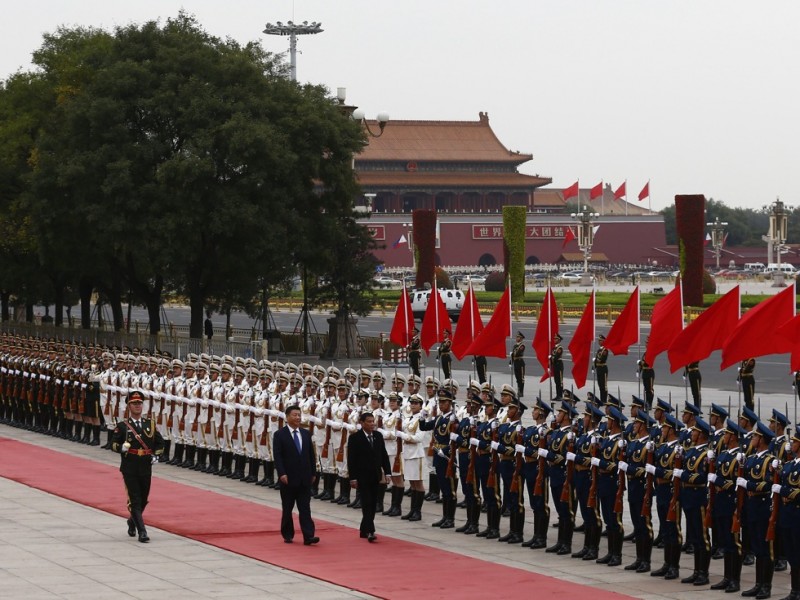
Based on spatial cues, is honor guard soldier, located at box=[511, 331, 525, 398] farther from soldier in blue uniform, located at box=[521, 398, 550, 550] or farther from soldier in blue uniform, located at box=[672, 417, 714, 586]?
soldier in blue uniform, located at box=[672, 417, 714, 586]

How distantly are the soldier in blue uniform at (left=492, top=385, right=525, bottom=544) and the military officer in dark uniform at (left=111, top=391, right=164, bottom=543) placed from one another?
3229mm

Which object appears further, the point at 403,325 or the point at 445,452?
the point at 403,325

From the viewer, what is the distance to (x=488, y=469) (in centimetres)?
1383

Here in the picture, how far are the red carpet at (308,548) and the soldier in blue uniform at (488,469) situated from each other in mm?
500

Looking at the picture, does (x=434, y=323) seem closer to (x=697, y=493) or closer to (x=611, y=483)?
(x=611, y=483)

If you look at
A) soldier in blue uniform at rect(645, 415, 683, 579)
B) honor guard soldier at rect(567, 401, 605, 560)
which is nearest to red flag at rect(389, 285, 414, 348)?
honor guard soldier at rect(567, 401, 605, 560)

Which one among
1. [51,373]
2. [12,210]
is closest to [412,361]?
[51,373]

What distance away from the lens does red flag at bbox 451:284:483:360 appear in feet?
74.5

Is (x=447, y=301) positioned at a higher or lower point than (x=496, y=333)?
higher

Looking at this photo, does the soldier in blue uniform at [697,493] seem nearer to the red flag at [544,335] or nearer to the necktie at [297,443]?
the necktie at [297,443]

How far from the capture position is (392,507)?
15.2m

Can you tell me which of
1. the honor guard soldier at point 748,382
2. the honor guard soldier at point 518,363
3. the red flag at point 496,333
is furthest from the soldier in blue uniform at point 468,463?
the honor guard soldier at point 518,363

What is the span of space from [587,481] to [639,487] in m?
0.63

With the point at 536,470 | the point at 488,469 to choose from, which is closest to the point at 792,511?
the point at 536,470
